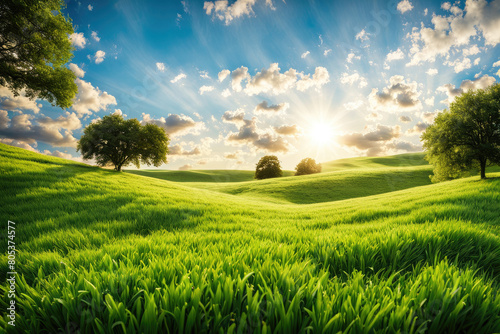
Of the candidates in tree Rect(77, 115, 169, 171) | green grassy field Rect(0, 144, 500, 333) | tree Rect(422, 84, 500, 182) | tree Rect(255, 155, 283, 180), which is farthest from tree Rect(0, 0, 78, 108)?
tree Rect(255, 155, 283, 180)

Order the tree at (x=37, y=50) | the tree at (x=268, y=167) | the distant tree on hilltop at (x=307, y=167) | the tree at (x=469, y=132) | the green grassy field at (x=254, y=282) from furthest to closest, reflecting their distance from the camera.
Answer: the distant tree on hilltop at (x=307, y=167), the tree at (x=268, y=167), the tree at (x=469, y=132), the tree at (x=37, y=50), the green grassy field at (x=254, y=282)

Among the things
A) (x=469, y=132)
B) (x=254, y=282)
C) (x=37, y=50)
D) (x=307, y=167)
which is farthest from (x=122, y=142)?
(x=307, y=167)

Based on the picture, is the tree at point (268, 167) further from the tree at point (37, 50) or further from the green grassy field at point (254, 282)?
the green grassy field at point (254, 282)

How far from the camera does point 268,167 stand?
70.4 m

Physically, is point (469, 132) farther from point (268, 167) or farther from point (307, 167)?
point (307, 167)

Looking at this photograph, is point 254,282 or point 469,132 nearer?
point 254,282

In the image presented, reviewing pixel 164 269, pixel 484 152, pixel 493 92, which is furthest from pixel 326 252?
pixel 493 92

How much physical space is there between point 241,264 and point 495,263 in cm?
342

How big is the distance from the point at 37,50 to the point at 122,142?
19.0 metres

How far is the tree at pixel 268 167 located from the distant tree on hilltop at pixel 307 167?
312 inches

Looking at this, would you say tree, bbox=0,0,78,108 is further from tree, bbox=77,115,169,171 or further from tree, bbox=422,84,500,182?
tree, bbox=422,84,500,182

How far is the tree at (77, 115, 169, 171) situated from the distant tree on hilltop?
169 ft

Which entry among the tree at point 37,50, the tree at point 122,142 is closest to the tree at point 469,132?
the tree at point 37,50

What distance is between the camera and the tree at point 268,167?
69.9m
